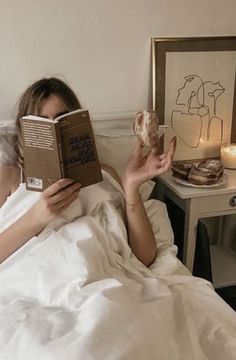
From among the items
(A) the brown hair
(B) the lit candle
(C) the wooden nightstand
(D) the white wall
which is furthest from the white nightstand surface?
(A) the brown hair

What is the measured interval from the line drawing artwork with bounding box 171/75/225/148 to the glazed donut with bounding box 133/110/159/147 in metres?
0.48

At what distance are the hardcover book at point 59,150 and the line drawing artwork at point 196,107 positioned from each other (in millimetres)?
711

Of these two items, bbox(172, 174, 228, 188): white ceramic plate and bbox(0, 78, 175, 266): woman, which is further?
bbox(172, 174, 228, 188): white ceramic plate

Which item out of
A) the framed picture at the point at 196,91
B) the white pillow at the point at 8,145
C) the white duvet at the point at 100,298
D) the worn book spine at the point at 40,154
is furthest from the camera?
the framed picture at the point at 196,91

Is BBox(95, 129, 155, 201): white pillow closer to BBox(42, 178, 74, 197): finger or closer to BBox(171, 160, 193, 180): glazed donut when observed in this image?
BBox(171, 160, 193, 180): glazed donut

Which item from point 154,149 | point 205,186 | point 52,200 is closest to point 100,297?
point 52,200

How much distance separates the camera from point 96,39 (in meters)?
1.50

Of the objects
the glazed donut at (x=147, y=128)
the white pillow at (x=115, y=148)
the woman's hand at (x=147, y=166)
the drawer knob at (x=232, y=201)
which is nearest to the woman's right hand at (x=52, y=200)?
the woman's hand at (x=147, y=166)

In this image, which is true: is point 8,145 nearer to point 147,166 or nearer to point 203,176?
point 147,166

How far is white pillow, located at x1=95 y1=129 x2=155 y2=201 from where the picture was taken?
4.73 ft

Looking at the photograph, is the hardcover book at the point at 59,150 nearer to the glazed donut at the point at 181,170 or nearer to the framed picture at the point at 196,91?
the glazed donut at the point at 181,170

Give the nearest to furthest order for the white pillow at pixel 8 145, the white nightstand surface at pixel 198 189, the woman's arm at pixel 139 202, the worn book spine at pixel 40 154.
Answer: the worn book spine at pixel 40 154
the woman's arm at pixel 139 202
the white pillow at pixel 8 145
the white nightstand surface at pixel 198 189

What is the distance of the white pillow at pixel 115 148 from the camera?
1.44 m

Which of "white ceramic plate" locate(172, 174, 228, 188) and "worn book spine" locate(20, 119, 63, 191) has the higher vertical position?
"worn book spine" locate(20, 119, 63, 191)
